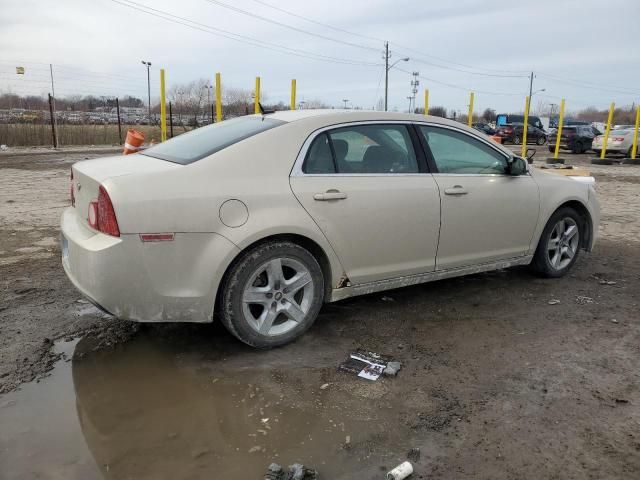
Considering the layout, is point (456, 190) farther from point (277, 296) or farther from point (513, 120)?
point (513, 120)

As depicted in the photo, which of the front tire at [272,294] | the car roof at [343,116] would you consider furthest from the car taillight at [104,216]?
the car roof at [343,116]

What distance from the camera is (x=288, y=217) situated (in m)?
3.51

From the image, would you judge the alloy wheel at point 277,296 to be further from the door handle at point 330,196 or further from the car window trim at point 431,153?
the car window trim at point 431,153

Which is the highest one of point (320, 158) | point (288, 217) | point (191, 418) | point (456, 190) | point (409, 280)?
point (320, 158)

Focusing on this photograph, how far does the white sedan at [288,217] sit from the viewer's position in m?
3.19

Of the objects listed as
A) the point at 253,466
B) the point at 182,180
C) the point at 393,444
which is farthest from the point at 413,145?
the point at 253,466

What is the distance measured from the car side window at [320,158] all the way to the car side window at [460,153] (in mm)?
939

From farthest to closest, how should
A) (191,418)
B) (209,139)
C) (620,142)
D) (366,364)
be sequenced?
(620,142) → (209,139) → (366,364) → (191,418)

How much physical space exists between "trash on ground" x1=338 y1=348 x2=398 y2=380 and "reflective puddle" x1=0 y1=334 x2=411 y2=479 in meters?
0.10

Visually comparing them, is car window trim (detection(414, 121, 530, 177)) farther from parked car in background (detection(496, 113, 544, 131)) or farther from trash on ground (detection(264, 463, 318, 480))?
parked car in background (detection(496, 113, 544, 131))

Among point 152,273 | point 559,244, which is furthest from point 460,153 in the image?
point 152,273

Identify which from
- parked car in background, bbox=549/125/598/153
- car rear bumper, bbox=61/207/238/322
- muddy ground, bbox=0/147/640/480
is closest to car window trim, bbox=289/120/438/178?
car rear bumper, bbox=61/207/238/322

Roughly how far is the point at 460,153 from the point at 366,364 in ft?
6.70

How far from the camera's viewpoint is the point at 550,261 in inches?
207
